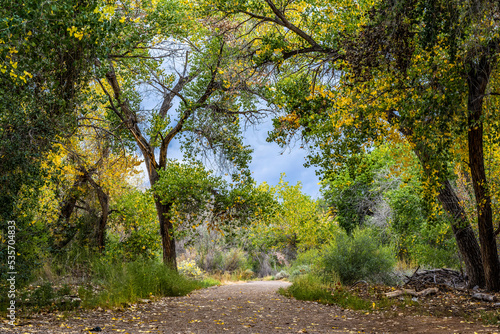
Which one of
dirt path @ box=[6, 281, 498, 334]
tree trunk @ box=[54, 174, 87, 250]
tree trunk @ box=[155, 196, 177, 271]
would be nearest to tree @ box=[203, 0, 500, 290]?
dirt path @ box=[6, 281, 498, 334]

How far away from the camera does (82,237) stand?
531 inches

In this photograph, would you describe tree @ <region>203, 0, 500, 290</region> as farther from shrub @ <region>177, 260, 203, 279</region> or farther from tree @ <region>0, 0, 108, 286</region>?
shrub @ <region>177, 260, 203, 279</region>

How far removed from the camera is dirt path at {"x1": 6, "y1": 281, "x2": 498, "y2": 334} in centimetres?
529

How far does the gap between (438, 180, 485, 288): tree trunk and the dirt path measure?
10.5ft

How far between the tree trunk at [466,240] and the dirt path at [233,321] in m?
3.20

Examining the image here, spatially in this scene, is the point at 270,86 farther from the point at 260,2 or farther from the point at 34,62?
the point at 34,62

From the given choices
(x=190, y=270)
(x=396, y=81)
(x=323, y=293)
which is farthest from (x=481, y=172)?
(x=190, y=270)

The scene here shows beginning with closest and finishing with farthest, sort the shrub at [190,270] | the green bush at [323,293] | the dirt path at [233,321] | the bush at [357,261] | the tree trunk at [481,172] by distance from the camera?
the dirt path at [233,321]
the tree trunk at [481,172]
the green bush at [323,293]
the bush at [357,261]
the shrub at [190,270]

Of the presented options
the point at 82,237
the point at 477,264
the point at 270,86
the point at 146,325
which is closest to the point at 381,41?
the point at 270,86

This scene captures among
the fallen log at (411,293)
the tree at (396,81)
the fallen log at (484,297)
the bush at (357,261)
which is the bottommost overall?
the fallen log at (484,297)

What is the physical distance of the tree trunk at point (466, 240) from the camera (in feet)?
28.6

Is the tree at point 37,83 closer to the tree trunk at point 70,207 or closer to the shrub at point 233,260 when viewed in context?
the tree trunk at point 70,207

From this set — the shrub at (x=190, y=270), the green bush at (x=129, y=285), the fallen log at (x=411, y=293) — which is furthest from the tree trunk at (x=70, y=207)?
the fallen log at (x=411, y=293)

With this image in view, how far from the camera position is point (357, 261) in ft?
36.9
